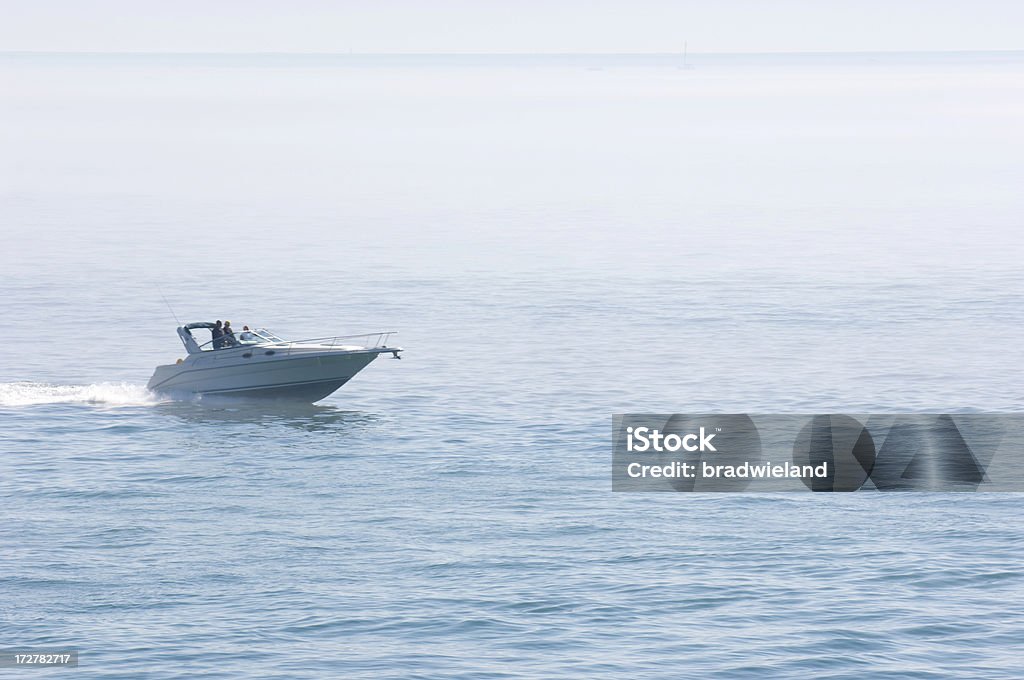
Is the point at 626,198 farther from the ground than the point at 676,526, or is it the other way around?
the point at 626,198

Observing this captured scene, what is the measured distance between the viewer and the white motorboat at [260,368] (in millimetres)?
60344

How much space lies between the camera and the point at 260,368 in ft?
198

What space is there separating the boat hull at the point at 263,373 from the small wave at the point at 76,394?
3.88 feet

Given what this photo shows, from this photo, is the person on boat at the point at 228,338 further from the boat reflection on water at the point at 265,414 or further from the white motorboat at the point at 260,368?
the boat reflection on water at the point at 265,414

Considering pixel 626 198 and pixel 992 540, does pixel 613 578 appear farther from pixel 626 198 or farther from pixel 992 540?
pixel 626 198

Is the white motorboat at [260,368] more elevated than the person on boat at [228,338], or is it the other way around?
the person on boat at [228,338]

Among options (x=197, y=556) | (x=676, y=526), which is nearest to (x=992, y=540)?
(x=676, y=526)

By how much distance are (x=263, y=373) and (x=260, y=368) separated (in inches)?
9.5

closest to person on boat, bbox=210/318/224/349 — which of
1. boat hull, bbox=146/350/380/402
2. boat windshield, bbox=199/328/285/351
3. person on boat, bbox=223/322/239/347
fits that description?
boat windshield, bbox=199/328/285/351

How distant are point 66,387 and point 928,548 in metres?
36.7

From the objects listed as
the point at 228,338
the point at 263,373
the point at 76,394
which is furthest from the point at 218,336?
the point at 76,394

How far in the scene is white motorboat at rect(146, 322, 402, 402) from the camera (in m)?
60.3

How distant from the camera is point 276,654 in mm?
33562

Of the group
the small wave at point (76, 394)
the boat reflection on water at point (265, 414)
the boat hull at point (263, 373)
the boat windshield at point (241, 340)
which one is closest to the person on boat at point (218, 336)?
the boat windshield at point (241, 340)
